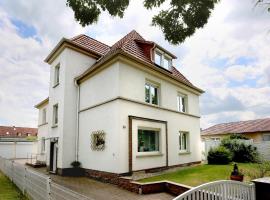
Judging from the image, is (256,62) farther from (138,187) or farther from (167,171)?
(167,171)

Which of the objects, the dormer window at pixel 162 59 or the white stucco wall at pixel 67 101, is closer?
the white stucco wall at pixel 67 101

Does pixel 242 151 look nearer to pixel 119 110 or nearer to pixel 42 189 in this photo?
pixel 119 110

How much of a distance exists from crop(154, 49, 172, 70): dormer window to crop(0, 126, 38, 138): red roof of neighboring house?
59.9 m

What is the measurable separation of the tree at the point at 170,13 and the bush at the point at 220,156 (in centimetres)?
1483

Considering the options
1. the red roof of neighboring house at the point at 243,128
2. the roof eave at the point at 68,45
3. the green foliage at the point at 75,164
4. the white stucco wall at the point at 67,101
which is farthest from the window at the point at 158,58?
the red roof of neighboring house at the point at 243,128

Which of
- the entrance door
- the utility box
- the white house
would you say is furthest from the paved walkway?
the entrance door

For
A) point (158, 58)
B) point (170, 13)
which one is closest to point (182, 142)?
point (158, 58)

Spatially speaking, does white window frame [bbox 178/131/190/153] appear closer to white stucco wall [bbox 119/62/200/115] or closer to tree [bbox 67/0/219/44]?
white stucco wall [bbox 119/62/200/115]

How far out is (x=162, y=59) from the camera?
59.0 ft

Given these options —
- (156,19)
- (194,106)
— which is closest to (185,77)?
(194,106)

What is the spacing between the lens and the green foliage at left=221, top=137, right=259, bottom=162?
20.8 m

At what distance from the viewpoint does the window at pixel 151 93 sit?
51.2 ft

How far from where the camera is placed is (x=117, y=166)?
1243cm

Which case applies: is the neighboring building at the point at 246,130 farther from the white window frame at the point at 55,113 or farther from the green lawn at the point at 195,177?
the white window frame at the point at 55,113
